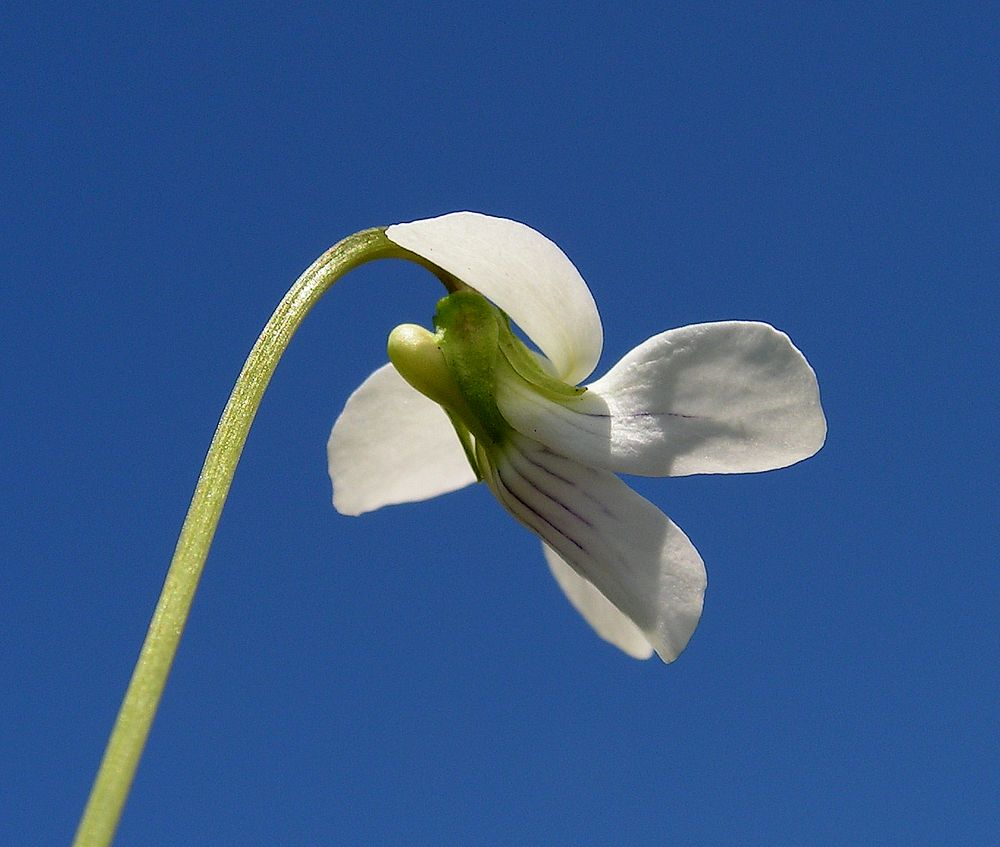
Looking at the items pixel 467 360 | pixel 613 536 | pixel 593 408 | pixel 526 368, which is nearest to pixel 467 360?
pixel 467 360

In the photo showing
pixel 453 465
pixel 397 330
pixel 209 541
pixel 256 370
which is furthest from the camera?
pixel 453 465

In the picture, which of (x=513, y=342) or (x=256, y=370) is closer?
(x=256, y=370)

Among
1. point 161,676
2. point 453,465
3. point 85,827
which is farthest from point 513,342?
point 85,827

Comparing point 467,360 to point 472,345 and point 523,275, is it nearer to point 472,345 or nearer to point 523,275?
point 472,345

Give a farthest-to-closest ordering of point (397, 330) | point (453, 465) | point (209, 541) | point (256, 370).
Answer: point (453, 465), point (397, 330), point (256, 370), point (209, 541)

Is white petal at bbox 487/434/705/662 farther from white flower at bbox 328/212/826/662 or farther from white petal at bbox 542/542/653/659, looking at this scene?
white petal at bbox 542/542/653/659

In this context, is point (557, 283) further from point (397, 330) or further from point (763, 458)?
point (763, 458)

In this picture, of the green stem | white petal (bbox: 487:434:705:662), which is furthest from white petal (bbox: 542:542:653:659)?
the green stem

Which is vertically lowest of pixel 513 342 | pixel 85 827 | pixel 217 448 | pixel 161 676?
pixel 85 827
